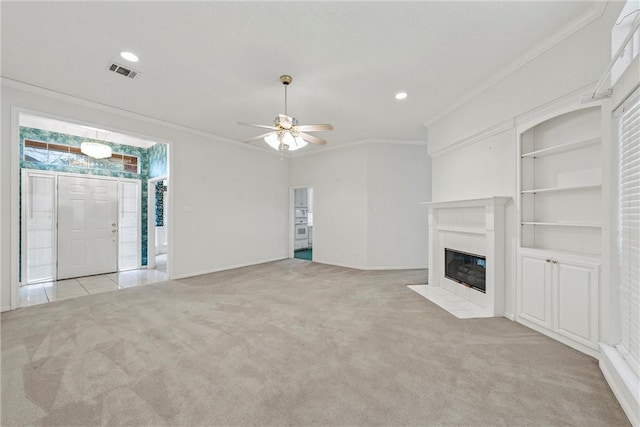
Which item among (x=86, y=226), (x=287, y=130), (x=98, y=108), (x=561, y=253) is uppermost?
(x=98, y=108)

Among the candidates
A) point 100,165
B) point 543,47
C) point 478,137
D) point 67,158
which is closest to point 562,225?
point 478,137

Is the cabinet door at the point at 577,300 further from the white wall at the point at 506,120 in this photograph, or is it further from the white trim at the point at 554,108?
the white trim at the point at 554,108

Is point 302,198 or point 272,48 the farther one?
point 302,198

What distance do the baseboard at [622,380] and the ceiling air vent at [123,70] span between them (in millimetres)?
5190

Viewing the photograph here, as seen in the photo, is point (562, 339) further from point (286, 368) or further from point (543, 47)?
point (543, 47)

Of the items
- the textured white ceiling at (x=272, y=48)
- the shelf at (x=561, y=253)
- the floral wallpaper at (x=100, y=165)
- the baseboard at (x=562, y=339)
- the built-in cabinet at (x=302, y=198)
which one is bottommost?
the baseboard at (x=562, y=339)

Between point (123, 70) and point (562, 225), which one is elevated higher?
point (123, 70)

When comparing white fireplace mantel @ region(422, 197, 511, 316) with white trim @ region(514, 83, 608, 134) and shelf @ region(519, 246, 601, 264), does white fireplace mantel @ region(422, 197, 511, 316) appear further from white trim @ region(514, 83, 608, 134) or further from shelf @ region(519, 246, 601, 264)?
white trim @ region(514, 83, 608, 134)

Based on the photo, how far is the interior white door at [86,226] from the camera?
5082 millimetres

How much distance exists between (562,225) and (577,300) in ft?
2.35

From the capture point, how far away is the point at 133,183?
19.6 ft

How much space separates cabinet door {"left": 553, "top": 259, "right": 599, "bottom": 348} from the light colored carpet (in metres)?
0.19

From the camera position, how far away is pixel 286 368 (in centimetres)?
211

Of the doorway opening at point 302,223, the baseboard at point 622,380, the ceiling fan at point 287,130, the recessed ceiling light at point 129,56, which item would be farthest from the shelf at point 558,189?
the doorway opening at point 302,223
